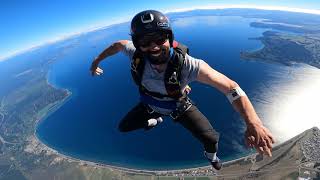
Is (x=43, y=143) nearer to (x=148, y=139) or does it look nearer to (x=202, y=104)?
(x=148, y=139)

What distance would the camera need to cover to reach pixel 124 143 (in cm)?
5862

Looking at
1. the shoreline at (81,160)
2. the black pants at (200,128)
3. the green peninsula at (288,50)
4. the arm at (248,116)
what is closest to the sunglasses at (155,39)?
the arm at (248,116)

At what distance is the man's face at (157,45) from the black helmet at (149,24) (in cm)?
6

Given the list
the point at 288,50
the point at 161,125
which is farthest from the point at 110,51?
the point at 288,50

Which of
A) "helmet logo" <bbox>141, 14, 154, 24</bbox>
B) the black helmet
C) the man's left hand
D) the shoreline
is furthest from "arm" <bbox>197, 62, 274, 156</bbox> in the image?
the shoreline

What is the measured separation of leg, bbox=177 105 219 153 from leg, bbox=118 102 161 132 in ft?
3.37

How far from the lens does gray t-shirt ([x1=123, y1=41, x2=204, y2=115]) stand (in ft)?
10.8

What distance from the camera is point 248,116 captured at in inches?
109

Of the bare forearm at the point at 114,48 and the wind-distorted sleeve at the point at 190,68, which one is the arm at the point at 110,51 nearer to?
the bare forearm at the point at 114,48

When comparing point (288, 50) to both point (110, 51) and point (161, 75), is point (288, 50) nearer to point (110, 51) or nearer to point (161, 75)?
point (110, 51)

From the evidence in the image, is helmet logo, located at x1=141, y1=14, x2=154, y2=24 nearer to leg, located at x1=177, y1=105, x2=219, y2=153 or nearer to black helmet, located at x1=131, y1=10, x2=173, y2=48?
black helmet, located at x1=131, y1=10, x2=173, y2=48

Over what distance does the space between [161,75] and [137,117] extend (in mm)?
1777

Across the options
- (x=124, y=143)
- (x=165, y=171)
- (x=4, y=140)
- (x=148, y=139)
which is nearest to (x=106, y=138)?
(x=124, y=143)

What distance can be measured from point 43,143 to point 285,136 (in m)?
66.1
